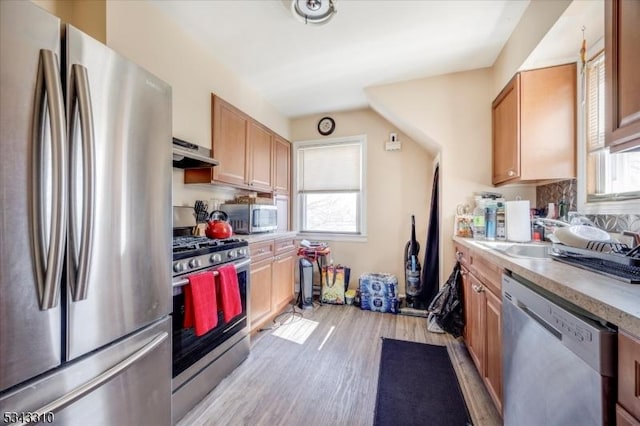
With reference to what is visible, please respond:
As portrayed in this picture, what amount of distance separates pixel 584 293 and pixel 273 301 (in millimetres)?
2447

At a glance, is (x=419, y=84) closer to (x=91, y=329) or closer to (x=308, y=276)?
(x=308, y=276)

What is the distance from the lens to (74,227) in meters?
0.84

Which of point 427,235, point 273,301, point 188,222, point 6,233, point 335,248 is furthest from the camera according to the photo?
point 335,248

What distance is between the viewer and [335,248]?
370 centimetres

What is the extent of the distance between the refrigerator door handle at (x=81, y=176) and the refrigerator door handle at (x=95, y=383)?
1.01ft

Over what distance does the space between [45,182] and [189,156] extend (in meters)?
1.11

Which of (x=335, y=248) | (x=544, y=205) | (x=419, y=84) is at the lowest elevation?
(x=335, y=248)

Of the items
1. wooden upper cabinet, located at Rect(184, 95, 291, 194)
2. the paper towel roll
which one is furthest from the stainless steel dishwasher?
wooden upper cabinet, located at Rect(184, 95, 291, 194)

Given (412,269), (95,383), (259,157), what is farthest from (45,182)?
(412,269)

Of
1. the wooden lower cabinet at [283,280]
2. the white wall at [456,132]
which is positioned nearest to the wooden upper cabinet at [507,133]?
the white wall at [456,132]

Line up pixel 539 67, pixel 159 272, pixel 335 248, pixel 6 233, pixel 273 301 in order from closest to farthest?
pixel 6 233, pixel 159 272, pixel 539 67, pixel 273 301, pixel 335 248

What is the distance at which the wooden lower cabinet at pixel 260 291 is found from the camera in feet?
7.73

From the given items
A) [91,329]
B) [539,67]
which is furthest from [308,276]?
[539,67]

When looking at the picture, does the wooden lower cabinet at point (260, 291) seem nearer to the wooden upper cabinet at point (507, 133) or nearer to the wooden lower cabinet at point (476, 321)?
A: the wooden lower cabinet at point (476, 321)
